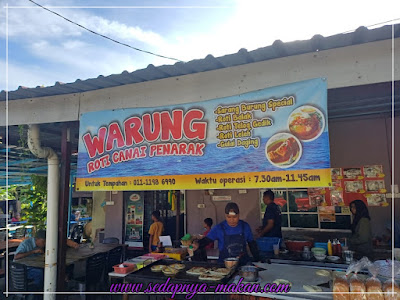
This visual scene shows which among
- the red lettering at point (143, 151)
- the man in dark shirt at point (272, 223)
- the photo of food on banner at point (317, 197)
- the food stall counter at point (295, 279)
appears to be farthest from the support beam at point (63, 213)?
the photo of food on banner at point (317, 197)

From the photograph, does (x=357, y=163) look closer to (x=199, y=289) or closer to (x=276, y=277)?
(x=276, y=277)

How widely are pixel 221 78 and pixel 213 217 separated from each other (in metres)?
5.11

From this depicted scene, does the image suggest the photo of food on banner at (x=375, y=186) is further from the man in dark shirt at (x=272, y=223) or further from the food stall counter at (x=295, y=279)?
the food stall counter at (x=295, y=279)

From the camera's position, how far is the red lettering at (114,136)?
4047 mm

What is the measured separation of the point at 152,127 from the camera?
3.89 meters

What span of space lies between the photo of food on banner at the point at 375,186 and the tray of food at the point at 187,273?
4472 mm

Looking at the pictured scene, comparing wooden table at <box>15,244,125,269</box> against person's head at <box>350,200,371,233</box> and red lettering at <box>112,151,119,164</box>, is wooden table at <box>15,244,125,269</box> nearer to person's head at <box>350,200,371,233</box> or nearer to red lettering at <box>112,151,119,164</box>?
red lettering at <box>112,151,119,164</box>

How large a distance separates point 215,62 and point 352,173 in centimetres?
500

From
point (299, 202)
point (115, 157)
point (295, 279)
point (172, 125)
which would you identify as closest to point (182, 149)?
point (172, 125)

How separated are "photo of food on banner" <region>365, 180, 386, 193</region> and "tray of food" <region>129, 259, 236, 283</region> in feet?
14.7

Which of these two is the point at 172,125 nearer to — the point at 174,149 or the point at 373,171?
the point at 174,149

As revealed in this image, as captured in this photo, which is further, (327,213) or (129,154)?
(327,213)

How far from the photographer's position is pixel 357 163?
21.7 feet

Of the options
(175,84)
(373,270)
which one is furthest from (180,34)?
(373,270)
